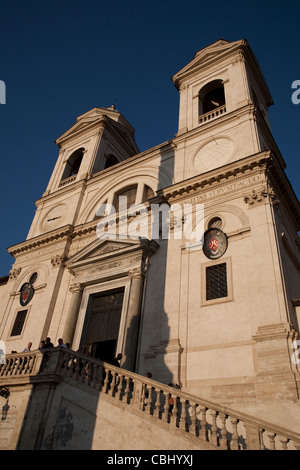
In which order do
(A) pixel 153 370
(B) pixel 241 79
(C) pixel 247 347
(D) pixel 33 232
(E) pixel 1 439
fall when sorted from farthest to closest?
(D) pixel 33 232 < (B) pixel 241 79 < (A) pixel 153 370 < (C) pixel 247 347 < (E) pixel 1 439

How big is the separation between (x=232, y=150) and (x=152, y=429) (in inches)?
460

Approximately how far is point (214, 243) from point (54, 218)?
11.3 m

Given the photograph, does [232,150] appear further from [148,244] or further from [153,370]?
[153,370]

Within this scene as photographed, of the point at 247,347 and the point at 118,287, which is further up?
the point at 118,287

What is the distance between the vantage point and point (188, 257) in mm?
13406

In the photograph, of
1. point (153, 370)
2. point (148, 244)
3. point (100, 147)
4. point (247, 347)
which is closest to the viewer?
point (247, 347)

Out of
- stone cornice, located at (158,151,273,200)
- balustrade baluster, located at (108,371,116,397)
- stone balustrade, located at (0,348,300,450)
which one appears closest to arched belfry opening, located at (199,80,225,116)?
stone cornice, located at (158,151,273,200)

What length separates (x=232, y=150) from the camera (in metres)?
15.3

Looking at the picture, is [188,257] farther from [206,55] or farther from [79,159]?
[79,159]

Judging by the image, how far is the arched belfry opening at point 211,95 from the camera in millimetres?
19891

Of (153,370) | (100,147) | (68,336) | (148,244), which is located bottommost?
(153,370)

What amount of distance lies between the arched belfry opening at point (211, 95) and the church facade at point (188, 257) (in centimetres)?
8

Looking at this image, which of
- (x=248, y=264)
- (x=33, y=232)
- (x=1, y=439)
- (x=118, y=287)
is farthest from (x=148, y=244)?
(x=33, y=232)

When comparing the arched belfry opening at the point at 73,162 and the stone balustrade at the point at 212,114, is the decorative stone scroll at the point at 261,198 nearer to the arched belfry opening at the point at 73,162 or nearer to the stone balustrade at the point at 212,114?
the stone balustrade at the point at 212,114
